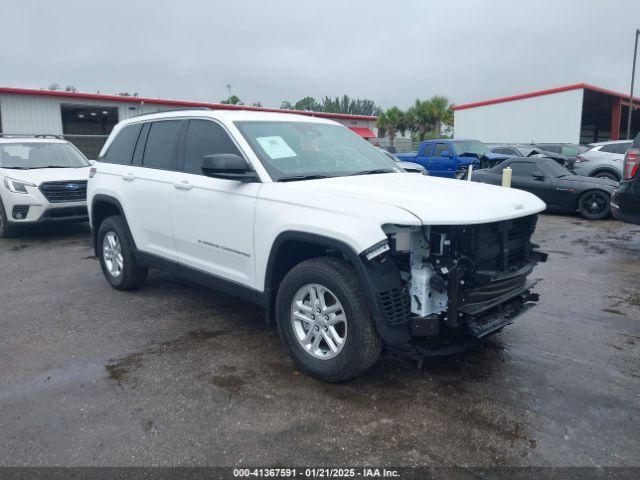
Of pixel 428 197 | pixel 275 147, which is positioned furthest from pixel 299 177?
pixel 428 197

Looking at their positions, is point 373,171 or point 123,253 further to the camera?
point 123,253

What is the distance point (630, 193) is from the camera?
7191mm

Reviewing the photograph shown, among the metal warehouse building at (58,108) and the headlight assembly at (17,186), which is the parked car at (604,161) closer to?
the metal warehouse building at (58,108)

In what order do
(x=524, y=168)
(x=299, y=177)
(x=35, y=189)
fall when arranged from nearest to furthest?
(x=299, y=177) < (x=35, y=189) < (x=524, y=168)

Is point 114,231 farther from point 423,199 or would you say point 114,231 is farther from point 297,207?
point 423,199

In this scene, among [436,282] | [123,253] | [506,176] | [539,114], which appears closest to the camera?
[436,282]

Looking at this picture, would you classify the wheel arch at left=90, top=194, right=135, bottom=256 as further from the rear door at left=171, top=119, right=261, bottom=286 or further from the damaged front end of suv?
the damaged front end of suv

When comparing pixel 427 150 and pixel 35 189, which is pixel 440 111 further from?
pixel 35 189

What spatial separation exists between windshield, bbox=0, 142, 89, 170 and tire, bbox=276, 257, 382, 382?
8.02 metres

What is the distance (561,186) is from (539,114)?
23976 millimetres

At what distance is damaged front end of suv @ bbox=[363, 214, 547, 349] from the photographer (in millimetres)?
3420

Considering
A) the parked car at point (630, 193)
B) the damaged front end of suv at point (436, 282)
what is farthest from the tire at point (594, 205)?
the damaged front end of suv at point (436, 282)

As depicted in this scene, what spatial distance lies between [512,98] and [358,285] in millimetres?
35047

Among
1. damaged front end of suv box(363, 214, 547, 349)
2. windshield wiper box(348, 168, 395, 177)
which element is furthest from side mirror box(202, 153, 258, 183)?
damaged front end of suv box(363, 214, 547, 349)
